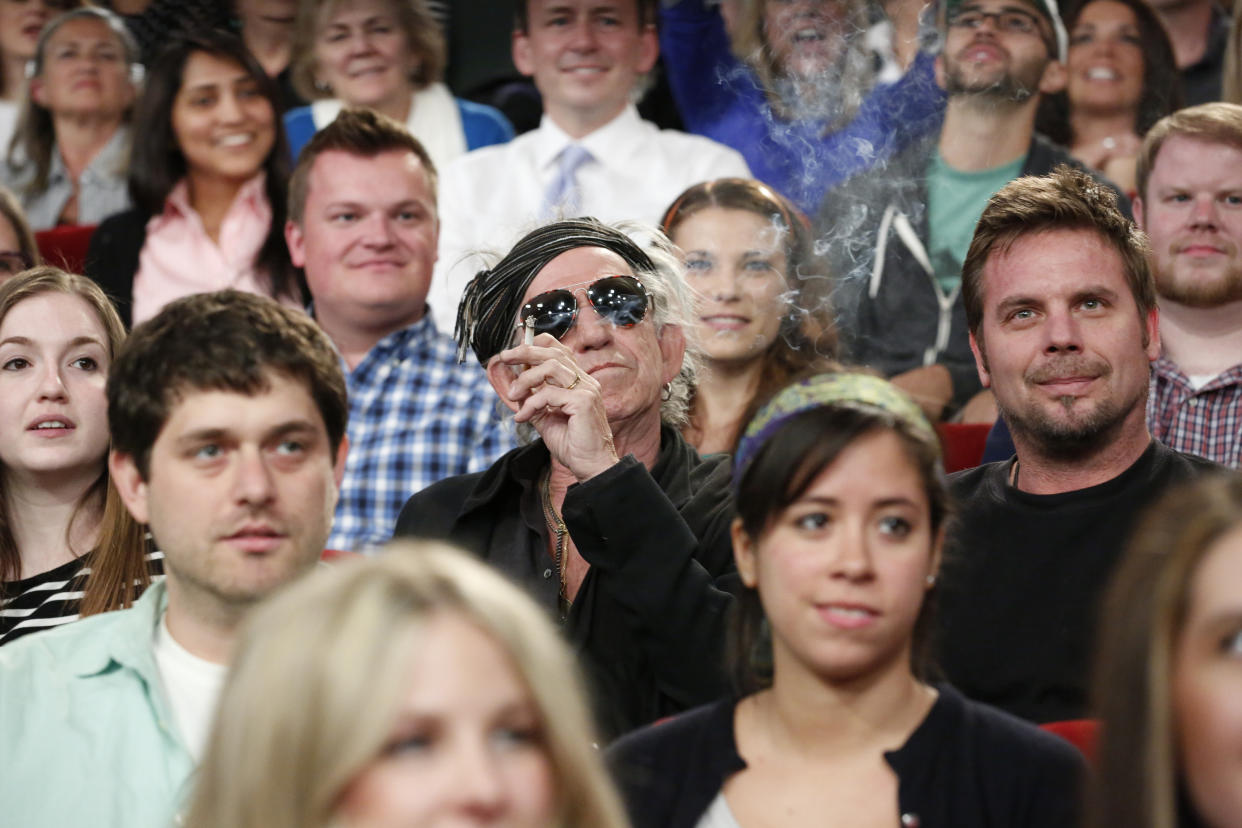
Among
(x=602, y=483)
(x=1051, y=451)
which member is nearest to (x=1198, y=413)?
(x=1051, y=451)

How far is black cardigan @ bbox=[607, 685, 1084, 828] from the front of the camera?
161 cm

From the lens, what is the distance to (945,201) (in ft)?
12.2

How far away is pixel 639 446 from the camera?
254cm

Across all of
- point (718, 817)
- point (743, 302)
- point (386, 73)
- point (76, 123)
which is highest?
point (386, 73)

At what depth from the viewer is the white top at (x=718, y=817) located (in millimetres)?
1653

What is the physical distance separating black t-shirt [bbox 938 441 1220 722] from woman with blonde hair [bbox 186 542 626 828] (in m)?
1.08

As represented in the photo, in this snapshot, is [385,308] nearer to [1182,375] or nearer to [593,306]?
[593,306]

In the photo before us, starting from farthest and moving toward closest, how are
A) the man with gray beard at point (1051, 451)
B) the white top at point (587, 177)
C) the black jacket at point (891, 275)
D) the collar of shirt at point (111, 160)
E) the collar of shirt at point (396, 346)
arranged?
the collar of shirt at point (111, 160) < the white top at point (587, 177) < the black jacket at point (891, 275) < the collar of shirt at point (396, 346) < the man with gray beard at point (1051, 451)

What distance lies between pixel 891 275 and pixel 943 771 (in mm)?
2208

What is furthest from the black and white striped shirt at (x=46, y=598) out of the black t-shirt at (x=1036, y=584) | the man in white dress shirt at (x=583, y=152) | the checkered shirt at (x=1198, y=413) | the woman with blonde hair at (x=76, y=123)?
the woman with blonde hair at (x=76, y=123)

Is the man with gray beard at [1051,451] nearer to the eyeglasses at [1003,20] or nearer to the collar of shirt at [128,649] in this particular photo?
the collar of shirt at [128,649]

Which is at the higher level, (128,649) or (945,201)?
(945,201)

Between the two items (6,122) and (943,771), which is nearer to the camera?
(943,771)

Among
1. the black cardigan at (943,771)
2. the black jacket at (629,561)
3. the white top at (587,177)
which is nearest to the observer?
the black cardigan at (943,771)
